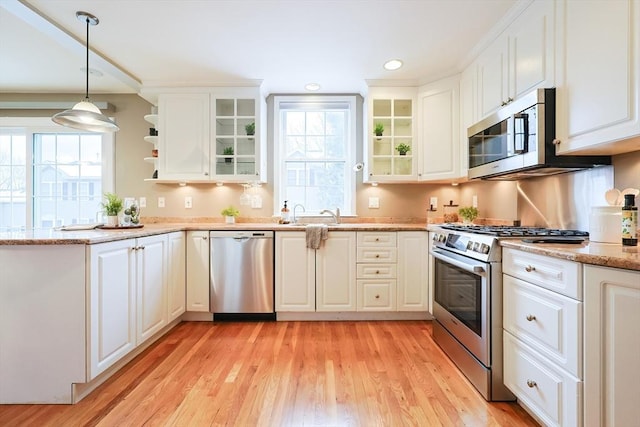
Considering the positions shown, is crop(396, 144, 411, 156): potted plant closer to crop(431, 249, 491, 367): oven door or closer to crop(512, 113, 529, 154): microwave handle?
crop(431, 249, 491, 367): oven door

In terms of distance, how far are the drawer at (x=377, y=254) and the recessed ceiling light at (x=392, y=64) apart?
1.71 meters

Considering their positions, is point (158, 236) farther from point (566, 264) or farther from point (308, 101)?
point (566, 264)

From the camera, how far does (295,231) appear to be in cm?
287

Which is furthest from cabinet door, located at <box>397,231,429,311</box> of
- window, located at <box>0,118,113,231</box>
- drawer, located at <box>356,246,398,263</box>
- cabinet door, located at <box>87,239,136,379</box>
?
window, located at <box>0,118,113,231</box>

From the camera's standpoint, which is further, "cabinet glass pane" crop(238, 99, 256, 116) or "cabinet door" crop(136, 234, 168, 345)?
"cabinet glass pane" crop(238, 99, 256, 116)

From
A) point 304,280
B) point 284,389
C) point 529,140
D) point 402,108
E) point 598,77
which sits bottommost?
point 284,389

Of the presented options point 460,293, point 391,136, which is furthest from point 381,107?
point 460,293

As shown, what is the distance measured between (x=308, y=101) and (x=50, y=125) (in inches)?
116

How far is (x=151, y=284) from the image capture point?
2.28 metres

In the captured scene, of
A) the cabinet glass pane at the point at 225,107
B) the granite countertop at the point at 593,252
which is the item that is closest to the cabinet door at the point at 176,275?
the cabinet glass pane at the point at 225,107

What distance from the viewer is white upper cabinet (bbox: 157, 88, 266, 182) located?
3.17 m

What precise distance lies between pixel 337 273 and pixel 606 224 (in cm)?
194

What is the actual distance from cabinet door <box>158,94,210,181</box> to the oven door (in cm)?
248

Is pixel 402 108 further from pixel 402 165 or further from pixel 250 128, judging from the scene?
pixel 250 128
